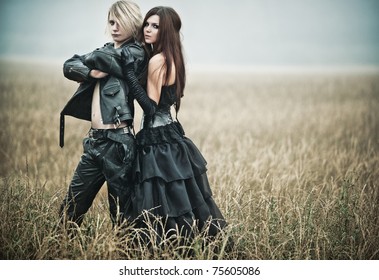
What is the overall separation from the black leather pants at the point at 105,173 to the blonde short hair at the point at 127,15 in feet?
2.56

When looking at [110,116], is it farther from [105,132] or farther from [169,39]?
[169,39]

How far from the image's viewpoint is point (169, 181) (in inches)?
142

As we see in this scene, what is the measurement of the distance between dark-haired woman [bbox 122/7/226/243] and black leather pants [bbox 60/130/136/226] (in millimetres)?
92

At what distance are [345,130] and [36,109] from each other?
15.8 feet

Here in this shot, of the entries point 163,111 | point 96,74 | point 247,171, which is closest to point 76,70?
point 96,74

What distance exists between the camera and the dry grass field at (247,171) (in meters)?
3.93

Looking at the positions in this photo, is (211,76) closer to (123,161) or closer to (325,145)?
(325,145)

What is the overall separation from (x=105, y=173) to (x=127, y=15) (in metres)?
1.16

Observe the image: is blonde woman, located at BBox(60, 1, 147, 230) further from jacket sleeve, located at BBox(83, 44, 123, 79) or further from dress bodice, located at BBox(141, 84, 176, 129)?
→ dress bodice, located at BBox(141, 84, 176, 129)

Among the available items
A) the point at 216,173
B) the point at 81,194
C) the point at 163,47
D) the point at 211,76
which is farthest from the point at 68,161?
the point at 211,76

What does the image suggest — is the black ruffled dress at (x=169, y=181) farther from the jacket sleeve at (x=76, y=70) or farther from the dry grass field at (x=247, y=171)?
the jacket sleeve at (x=76, y=70)

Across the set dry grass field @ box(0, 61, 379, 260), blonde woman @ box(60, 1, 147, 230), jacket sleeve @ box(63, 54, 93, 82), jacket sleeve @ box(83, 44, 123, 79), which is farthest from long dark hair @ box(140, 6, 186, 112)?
dry grass field @ box(0, 61, 379, 260)

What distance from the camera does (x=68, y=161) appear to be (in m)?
6.36

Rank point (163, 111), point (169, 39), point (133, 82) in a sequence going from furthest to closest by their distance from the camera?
point (163, 111) < point (169, 39) < point (133, 82)
